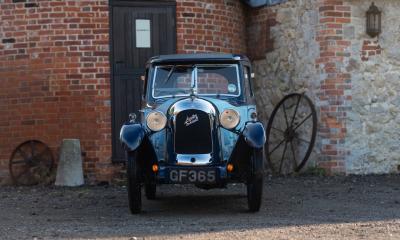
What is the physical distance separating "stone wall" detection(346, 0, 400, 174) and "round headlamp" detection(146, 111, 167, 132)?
15.9 feet

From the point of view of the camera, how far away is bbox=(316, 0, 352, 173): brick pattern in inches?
513

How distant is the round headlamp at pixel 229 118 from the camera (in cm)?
909

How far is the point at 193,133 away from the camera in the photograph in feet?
29.4

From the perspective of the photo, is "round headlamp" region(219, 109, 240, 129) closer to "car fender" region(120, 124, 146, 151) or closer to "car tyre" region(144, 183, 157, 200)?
"car fender" region(120, 124, 146, 151)

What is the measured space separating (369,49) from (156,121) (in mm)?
5369

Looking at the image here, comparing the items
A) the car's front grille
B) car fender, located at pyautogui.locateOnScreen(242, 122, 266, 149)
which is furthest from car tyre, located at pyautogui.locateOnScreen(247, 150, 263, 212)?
the car's front grille

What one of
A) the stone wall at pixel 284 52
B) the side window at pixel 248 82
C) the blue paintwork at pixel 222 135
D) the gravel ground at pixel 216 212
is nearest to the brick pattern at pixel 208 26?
the stone wall at pixel 284 52

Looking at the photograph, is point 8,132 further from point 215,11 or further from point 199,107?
point 199,107

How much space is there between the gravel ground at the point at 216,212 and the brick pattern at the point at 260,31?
2.73 m

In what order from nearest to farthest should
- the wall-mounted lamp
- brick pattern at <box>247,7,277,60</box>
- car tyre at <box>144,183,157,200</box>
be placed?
car tyre at <box>144,183,157,200</box> → the wall-mounted lamp → brick pattern at <box>247,7,277,60</box>

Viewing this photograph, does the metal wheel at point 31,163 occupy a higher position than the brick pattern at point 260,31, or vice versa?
the brick pattern at point 260,31

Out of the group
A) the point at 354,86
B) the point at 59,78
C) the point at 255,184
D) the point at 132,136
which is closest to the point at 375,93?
the point at 354,86

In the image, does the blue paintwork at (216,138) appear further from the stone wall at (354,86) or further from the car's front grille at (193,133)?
the stone wall at (354,86)

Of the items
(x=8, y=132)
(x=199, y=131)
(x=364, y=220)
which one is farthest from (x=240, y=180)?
(x=8, y=132)
